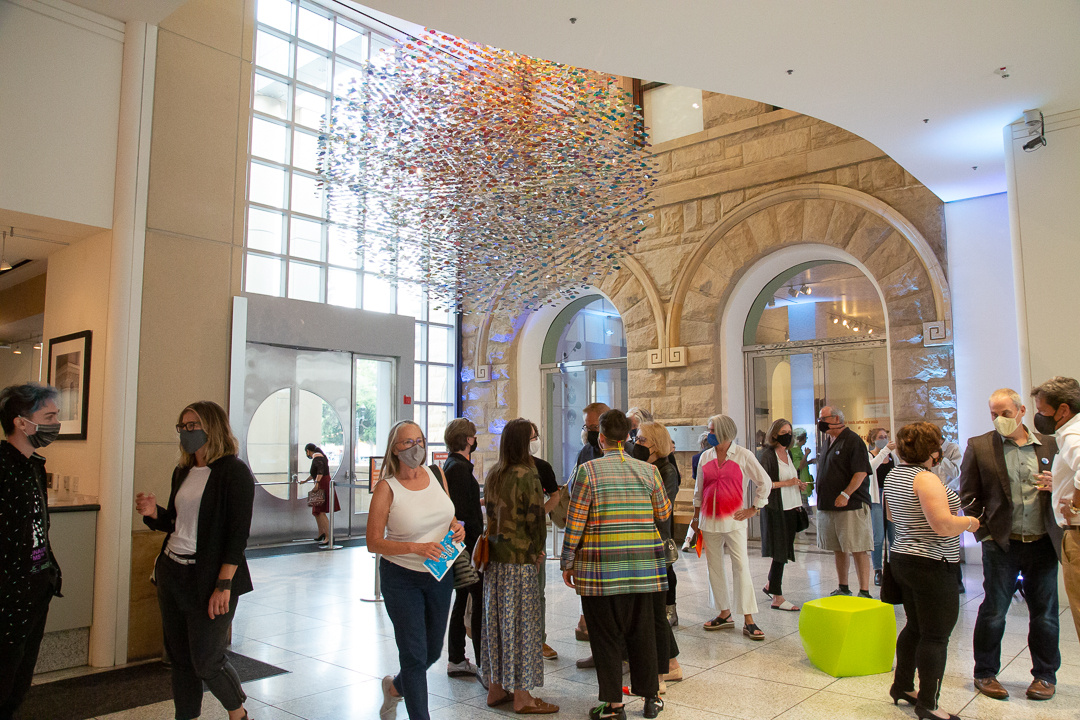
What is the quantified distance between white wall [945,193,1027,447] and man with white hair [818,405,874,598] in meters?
2.65

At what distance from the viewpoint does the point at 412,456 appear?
3389 millimetres

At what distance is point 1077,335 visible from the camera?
5.75 m

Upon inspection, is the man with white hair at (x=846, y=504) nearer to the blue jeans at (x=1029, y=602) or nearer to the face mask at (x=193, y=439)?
the blue jeans at (x=1029, y=602)

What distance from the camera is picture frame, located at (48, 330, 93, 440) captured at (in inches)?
200

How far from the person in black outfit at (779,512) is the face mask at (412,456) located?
3543 millimetres

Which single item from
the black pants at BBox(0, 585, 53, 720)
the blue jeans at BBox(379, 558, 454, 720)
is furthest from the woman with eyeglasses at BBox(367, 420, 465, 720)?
the black pants at BBox(0, 585, 53, 720)

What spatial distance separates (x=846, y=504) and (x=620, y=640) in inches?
121

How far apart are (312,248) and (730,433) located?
834 cm

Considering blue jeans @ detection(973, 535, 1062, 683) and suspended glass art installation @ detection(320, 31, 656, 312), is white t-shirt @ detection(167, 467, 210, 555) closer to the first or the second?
suspended glass art installation @ detection(320, 31, 656, 312)

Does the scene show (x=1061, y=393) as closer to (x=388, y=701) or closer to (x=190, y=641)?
(x=388, y=701)

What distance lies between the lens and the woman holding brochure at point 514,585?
150 inches

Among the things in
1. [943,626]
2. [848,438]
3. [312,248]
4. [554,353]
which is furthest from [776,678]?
[312,248]

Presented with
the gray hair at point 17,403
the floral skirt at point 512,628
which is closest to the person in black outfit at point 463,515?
the floral skirt at point 512,628

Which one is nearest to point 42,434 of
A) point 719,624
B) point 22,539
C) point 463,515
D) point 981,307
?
point 22,539
